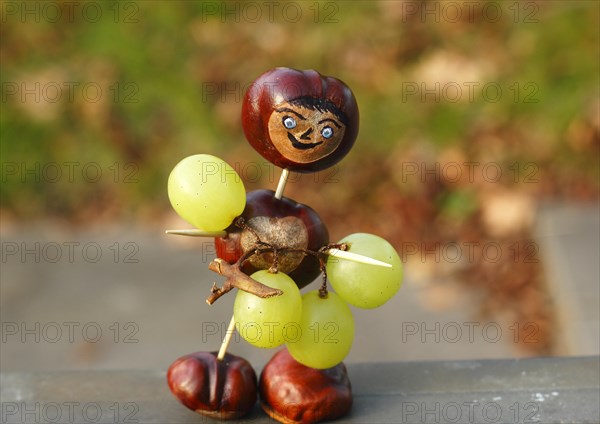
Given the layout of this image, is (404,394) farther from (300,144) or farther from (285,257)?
(300,144)

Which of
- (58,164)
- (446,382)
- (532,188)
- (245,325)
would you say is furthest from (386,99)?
(245,325)

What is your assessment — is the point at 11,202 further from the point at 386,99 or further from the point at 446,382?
the point at 446,382

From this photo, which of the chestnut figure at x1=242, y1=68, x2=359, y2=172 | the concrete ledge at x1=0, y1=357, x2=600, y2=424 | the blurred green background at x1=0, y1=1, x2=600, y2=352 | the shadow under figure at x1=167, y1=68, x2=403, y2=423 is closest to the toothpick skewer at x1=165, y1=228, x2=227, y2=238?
the shadow under figure at x1=167, y1=68, x2=403, y2=423

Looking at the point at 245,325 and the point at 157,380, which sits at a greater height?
the point at 245,325

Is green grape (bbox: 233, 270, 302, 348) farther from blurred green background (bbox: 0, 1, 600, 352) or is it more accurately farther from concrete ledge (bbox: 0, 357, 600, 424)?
blurred green background (bbox: 0, 1, 600, 352)

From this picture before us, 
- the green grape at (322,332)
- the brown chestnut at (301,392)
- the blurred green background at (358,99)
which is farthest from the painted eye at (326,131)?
the blurred green background at (358,99)

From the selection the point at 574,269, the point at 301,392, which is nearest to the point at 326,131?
the point at 301,392
